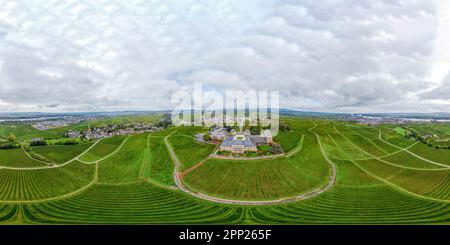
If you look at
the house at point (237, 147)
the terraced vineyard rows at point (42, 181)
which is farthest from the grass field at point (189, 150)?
the terraced vineyard rows at point (42, 181)

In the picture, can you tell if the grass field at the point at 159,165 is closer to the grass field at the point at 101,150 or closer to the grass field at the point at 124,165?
the grass field at the point at 124,165

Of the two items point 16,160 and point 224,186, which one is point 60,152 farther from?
point 224,186

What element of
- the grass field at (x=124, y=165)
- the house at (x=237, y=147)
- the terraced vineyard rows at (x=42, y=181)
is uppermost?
the house at (x=237, y=147)

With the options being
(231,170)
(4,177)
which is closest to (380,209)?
(231,170)

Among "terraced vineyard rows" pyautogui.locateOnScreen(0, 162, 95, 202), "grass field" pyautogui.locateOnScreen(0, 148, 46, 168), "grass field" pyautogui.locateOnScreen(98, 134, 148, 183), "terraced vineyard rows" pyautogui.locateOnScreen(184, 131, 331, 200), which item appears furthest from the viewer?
"grass field" pyautogui.locateOnScreen(0, 148, 46, 168)

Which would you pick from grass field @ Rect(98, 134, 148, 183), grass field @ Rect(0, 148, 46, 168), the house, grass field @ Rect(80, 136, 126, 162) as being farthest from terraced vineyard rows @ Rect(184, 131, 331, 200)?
grass field @ Rect(0, 148, 46, 168)

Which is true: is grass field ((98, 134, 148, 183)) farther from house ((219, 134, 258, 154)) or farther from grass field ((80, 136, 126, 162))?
house ((219, 134, 258, 154))

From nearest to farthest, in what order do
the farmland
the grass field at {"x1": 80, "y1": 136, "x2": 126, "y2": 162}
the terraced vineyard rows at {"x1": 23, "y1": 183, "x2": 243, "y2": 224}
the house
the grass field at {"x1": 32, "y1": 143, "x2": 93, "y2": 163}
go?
the terraced vineyard rows at {"x1": 23, "y1": 183, "x2": 243, "y2": 224}
the farmland
the grass field at {"x1": 32, "y1": 143, "x2": 93, "y2": 163}
the house
the grass field at {"x1": 80, "y1": 136, "x2": 126, "y2": 162}

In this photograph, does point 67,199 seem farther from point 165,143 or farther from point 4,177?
point 165,143

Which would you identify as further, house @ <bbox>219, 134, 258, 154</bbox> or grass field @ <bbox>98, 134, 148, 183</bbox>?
house @ <bbox>219, 134, 258, 154</bbox>
